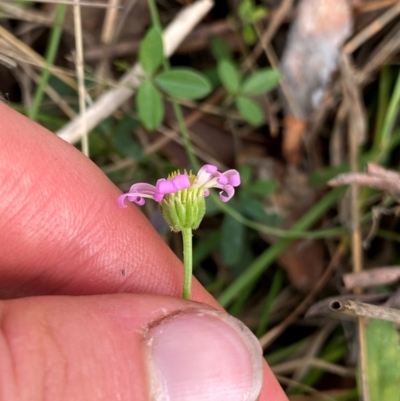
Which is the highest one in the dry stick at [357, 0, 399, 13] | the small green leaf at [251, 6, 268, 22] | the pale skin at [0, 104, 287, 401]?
the dry stick at [357, 0, 399, 13]

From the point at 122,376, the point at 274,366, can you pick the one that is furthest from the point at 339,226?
the point at 122,376

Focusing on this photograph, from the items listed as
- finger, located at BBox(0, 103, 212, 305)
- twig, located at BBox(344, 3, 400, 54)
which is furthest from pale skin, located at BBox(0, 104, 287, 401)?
twig, located at BBox(344, 3, 400, 54)

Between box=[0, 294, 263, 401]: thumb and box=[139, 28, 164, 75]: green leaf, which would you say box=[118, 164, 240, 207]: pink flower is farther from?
box=[139, 28, 164, 75]: green leaf

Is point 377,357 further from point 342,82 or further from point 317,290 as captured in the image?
point 342,82

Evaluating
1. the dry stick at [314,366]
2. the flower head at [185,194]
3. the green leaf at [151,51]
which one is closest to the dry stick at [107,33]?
the green leaf at [151,51]

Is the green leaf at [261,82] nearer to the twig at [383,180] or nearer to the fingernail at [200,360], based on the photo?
the twig at [383,180]
